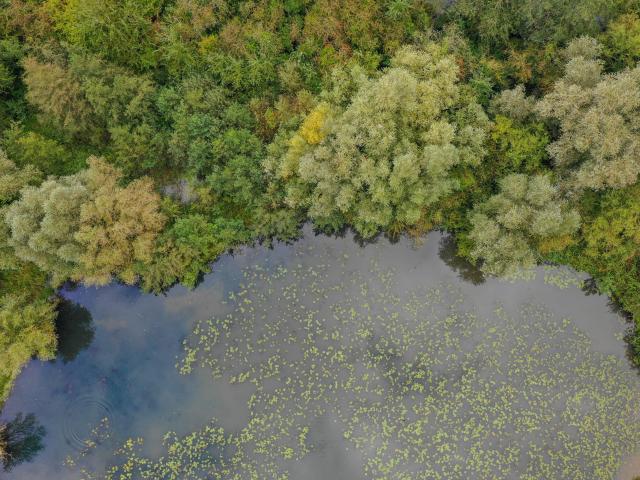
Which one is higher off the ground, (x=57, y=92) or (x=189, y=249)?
(x=57, y=92)

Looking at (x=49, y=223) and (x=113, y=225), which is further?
(x=113, y=225)

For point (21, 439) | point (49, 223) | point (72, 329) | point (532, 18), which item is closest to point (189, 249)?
point (49, 223)

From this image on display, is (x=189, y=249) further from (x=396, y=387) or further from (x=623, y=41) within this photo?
(x=623, y=41)

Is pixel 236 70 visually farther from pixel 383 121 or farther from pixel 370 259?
pixel 370 259

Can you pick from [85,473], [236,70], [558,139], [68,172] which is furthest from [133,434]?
[558,139]

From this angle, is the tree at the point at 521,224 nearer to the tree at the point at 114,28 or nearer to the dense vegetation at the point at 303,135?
the dense vegetation at the point at 303,135

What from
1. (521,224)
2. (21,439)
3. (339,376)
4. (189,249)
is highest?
(521,224)
